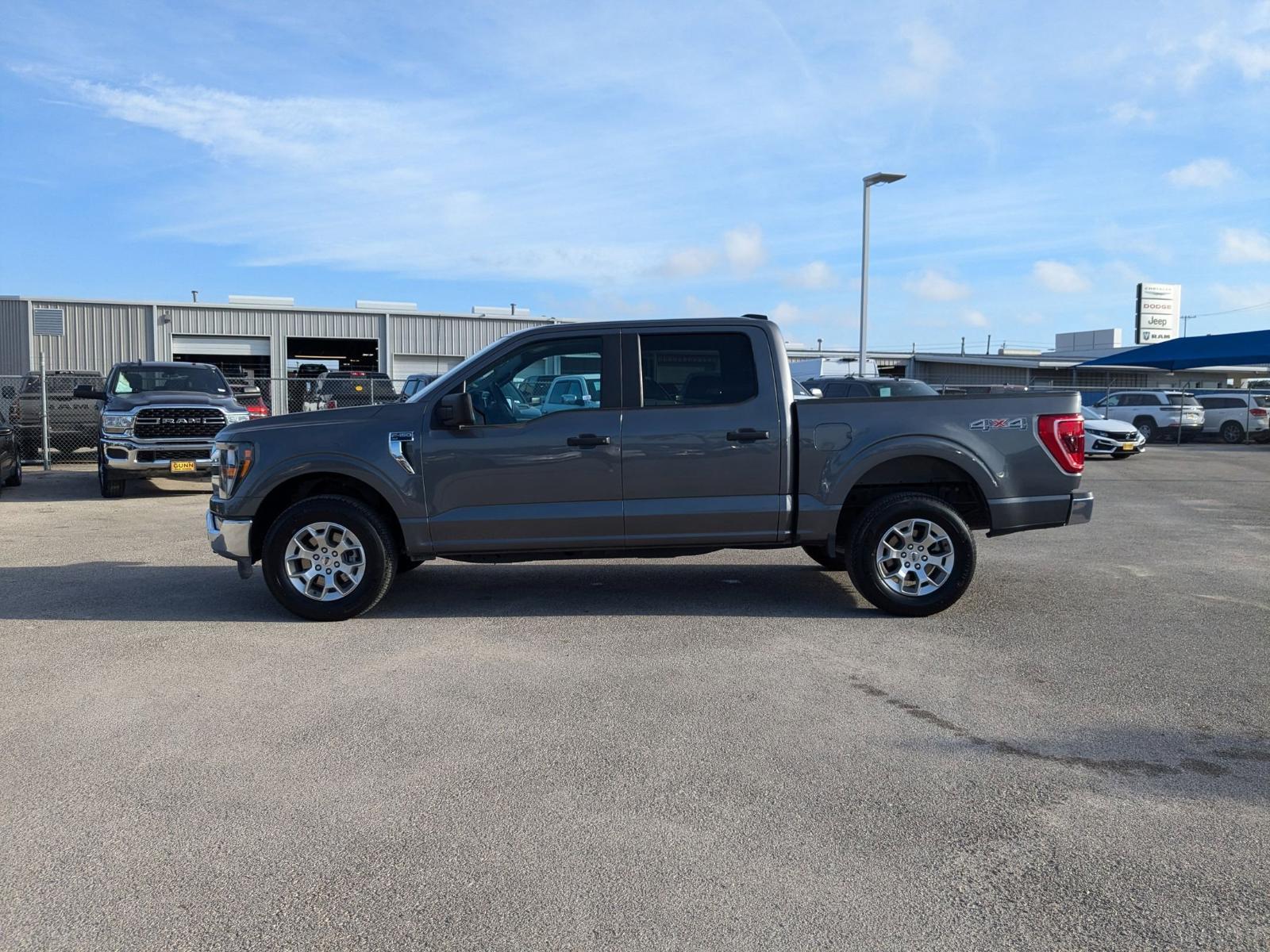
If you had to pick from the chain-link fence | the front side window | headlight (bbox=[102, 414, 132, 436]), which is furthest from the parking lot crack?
headlight (bbox=[102, 414, 132, 436])

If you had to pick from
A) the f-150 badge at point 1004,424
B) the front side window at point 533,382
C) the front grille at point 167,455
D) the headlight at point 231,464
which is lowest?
the front grille at point 167,455

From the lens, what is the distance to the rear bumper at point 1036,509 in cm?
698

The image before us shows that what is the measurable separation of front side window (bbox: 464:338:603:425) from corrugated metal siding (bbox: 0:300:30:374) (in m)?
35.8

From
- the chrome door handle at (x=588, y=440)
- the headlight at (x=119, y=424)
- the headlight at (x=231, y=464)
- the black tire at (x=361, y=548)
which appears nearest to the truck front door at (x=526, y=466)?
the chrome door handle at (x=588, y=440)

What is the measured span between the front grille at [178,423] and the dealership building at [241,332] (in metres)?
21.8

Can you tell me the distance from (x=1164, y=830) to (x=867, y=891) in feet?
4.07

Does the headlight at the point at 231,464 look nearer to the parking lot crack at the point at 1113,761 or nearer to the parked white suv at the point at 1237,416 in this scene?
the parking lot crack at the point at 1113,761

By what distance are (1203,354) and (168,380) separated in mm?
36293

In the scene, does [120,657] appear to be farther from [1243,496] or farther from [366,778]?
[1243,496]

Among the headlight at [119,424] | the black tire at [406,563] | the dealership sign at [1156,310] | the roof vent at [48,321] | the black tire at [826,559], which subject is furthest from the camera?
the dealership sign at [1156,310]

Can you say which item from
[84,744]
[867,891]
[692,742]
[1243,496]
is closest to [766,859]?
[867,891]

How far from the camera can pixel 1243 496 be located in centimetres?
1466

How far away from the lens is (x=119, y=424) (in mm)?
14031

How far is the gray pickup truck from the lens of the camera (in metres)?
6.82
